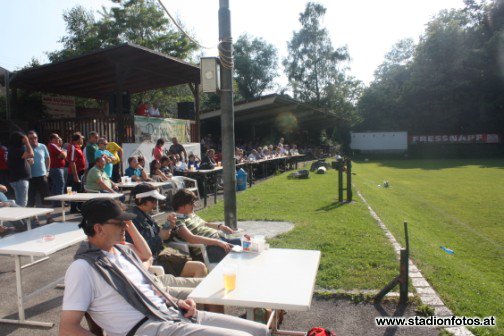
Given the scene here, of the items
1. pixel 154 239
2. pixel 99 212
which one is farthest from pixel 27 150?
pixel 99 212

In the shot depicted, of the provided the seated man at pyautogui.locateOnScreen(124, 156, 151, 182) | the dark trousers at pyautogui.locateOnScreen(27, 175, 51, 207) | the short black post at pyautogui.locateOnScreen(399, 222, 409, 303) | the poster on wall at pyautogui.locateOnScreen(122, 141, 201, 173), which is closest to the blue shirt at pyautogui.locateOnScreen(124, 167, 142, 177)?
the seated man at pyautogui.locateOnScreen(124, 156, 151, 182)

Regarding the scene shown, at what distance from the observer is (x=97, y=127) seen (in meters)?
11.9

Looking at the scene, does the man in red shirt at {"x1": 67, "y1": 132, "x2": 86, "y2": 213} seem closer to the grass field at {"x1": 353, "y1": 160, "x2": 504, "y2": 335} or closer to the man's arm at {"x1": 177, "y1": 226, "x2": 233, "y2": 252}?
the man's arm at {"x1": 177, "y1": 226, "x2": 233, "y2": 252}

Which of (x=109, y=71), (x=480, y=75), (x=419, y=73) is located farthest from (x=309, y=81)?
(x=109, y=71)

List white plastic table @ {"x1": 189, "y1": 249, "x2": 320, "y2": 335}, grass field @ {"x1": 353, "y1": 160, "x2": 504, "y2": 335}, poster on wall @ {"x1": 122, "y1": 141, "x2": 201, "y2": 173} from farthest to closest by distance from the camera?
poster on wall @ {"x1": 122, "y1": 141, "x2": 201, "y2": 173}
grass field @ {"x1": 353, "y1": 160, "x2": 504, "y2": 335}
white plastic table @ {"x1": 189, "y1": 249, "x2": 320, "y2": 335}

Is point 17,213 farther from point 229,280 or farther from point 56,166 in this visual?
point 56,166

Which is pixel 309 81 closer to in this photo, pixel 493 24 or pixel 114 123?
pixel 493 24

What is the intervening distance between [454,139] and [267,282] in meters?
37.8

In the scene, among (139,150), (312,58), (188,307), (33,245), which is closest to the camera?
(188,307)

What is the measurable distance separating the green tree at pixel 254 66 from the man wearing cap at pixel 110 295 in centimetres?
5008

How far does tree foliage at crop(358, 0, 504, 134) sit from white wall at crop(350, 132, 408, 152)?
10.7 feet

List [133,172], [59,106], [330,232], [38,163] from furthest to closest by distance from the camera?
[59,106] < [133,172] < [38,163] < [330,232]

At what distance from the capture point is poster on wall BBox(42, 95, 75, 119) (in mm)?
15953

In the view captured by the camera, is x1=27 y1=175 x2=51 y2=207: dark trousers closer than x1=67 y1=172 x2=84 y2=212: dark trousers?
Yes
